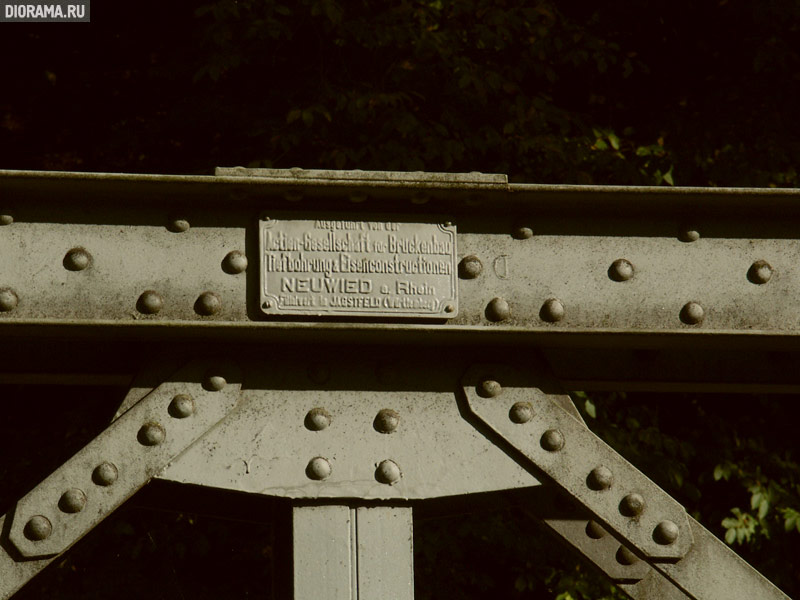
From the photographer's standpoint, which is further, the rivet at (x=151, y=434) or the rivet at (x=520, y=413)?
the rivet at (x=520, y=413)

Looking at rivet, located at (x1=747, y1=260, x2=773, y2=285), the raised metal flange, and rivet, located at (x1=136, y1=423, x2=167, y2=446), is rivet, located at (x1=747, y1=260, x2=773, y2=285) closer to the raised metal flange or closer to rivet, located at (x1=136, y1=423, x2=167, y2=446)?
the raised metal flange

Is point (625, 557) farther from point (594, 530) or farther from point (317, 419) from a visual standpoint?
point (317, 419)

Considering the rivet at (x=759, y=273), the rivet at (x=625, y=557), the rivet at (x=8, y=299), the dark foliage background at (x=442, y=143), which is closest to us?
the rivet at (x=8, y=299)

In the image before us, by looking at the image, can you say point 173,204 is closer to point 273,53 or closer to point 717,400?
point 273,53

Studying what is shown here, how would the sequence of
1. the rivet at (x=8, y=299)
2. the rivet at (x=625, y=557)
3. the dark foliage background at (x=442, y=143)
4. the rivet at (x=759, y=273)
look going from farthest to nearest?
1. the dark foliage background at (x=442, y=143)
2. the rivet at (x=625, y=557)
3. the rivet at (x=759, y=273)
4. the rivet at (x=8, y=299)

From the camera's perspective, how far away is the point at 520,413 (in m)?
2.35

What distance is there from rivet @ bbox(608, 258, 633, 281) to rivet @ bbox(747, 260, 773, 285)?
0.27 m

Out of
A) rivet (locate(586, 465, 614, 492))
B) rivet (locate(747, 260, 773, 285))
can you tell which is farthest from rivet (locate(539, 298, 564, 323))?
rivet (locate(747, 260, 773, 285))

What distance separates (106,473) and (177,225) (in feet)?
1.69

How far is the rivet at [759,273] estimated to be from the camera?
2.40 meters

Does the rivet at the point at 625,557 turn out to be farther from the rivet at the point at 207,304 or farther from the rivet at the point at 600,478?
the rivet at the point at 207,304

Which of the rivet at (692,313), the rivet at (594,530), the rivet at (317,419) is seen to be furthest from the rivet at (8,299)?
the rivet at (594,530)

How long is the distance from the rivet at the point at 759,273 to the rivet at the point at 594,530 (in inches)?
30.7

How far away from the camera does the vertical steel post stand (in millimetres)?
2193
